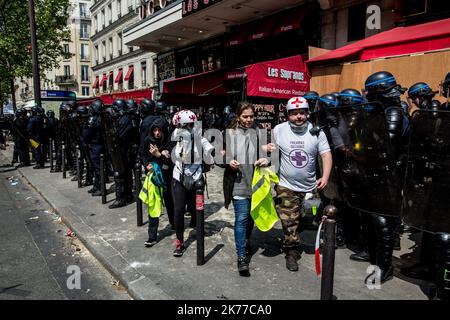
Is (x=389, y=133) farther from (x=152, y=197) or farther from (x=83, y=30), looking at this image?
(x=83, y=30)

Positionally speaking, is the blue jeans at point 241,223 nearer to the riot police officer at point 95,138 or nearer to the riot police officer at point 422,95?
the riot police officer at point 422,95

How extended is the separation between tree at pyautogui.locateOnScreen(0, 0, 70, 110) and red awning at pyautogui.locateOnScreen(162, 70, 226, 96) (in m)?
14.0

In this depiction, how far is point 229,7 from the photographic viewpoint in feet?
43.7

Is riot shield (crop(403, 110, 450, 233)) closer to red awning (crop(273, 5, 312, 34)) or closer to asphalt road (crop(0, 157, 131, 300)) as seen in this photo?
asphalt road (crop(0, 157, 131, 300))

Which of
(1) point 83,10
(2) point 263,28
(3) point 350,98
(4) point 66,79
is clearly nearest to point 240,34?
(2) point 263,28

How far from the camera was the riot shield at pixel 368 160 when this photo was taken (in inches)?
119

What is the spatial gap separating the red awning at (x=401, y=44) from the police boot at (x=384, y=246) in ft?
14.9

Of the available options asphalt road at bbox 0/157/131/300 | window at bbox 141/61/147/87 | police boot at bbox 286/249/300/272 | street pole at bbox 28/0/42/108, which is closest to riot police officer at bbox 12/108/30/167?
street pole at bbox 28/0/42/108

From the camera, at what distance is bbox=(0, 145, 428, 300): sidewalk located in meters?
3.25

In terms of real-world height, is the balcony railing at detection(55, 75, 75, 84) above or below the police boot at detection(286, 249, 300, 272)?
above

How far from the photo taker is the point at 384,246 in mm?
3318
